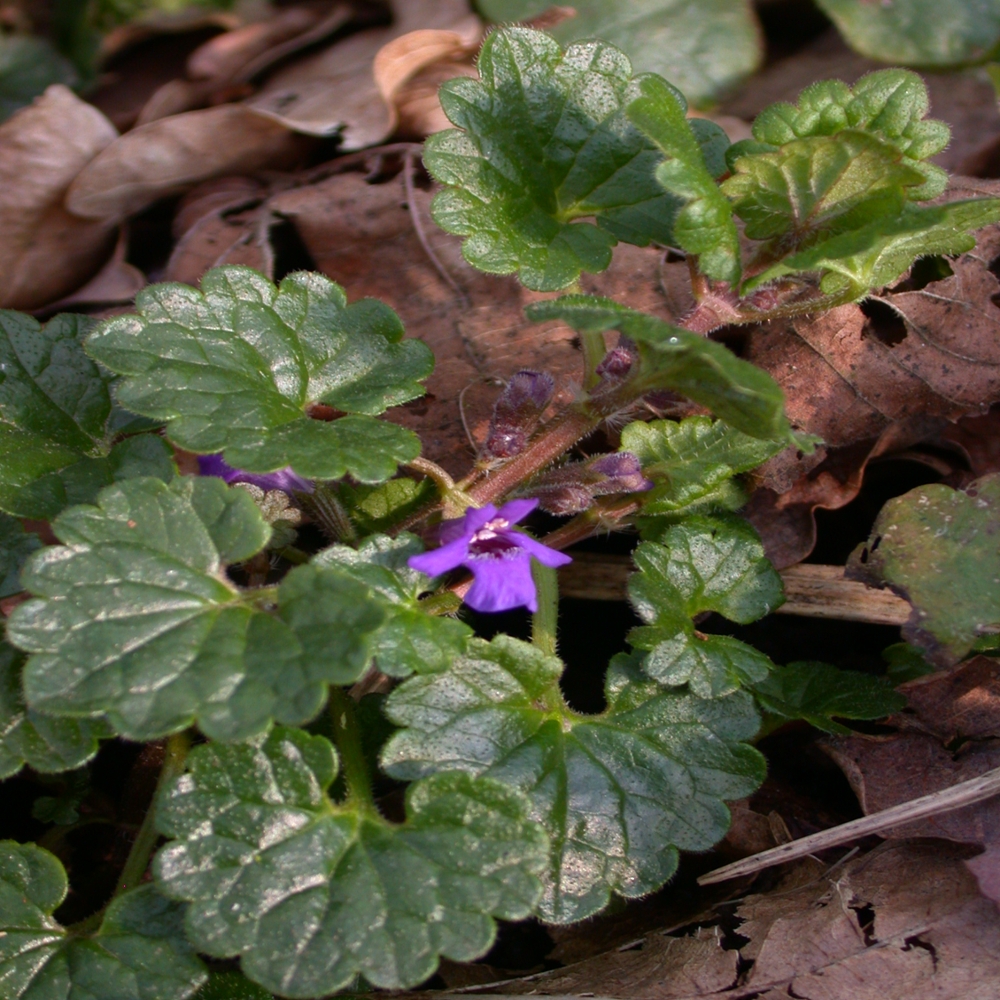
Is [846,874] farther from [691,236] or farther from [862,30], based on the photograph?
[862,30]

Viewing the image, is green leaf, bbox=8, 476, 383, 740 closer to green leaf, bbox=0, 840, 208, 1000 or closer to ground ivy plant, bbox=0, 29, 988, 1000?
ground ivy plant, bbox=0, 29, 988, 1000

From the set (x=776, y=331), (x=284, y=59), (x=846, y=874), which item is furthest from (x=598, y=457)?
(x=284, y=59)

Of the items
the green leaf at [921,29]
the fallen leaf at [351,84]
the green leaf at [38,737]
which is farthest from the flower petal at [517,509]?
the green leaf at [921,29]

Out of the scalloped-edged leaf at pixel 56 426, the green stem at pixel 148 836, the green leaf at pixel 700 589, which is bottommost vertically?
the green stem at pixel 148 836

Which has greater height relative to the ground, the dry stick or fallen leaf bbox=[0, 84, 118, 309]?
fallen leaf bbox=[0, 84, 118, 309]

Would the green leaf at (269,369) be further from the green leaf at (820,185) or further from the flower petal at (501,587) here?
the green leaf at (820,185)

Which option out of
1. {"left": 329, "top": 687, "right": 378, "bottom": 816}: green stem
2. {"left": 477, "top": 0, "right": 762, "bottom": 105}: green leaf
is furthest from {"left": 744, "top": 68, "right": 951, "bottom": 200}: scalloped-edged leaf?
{"left": 477, "top": 0, "right": 762, "bottom": 105}: green leaf
